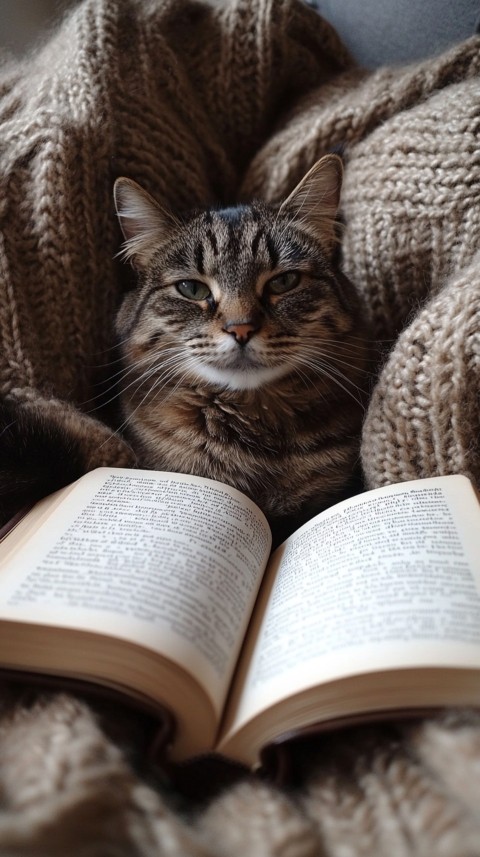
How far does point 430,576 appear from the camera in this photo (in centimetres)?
Answer: 60

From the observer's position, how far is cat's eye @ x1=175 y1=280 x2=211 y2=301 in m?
0.96

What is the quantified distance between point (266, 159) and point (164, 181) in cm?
23

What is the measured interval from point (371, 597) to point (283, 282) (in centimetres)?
55

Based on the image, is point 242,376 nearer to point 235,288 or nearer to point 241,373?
point 241,373

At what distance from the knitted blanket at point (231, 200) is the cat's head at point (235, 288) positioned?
67mm

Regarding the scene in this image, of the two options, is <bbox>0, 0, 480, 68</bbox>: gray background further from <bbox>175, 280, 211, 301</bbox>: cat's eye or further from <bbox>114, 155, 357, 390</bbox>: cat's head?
<bbox>175, 280, 211, 301</bbox>: cat's eye

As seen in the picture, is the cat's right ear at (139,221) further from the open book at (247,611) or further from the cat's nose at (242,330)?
the open book at (247,611)

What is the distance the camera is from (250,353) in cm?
86

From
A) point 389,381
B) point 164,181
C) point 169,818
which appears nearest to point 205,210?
point 164,181

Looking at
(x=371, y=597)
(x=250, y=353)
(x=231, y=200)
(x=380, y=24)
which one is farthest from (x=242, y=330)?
(x=380, y=24)

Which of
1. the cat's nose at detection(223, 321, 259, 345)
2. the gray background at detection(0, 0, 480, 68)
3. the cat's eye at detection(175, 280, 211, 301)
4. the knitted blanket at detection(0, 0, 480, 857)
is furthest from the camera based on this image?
the gray background at detection(0, 0, 480, 68)

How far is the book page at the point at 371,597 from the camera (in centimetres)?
53

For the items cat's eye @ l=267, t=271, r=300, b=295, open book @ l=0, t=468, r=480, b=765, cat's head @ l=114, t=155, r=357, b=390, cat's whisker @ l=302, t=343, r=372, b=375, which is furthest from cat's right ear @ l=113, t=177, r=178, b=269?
open book @ l=0, t=468, r=480, b=765

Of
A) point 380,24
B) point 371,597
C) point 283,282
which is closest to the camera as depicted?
point 371,597
